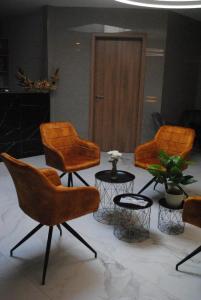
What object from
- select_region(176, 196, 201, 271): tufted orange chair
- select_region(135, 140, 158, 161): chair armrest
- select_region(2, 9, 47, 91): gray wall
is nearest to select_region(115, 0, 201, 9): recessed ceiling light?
select_region(135, 140, 158, 161): chair armrest

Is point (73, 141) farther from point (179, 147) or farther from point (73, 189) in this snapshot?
point (73, 189)

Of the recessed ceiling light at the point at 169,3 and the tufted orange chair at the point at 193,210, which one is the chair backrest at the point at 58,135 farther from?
the tufted orange chair at the point at 193,210

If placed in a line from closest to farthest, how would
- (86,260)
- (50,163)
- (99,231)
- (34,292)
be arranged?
(34,292) < (86,260) < (99,231) < (50,163)

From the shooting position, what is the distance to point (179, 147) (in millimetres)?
3830

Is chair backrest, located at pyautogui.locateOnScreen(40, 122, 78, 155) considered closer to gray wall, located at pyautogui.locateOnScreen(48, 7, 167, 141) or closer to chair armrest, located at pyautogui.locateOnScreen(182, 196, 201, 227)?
gray wall, located at pyautogui.locateOnScreen(48, 7, 167, 141)

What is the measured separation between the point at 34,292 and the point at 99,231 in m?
0.96

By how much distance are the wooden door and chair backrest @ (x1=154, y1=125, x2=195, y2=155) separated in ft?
5.64

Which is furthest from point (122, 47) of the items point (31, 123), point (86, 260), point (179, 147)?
point (86, 260)

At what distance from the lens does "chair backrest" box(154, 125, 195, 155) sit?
3.76m

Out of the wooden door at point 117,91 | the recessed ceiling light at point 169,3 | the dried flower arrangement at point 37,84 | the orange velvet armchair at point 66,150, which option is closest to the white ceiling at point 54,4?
the wooden door at point 117,91

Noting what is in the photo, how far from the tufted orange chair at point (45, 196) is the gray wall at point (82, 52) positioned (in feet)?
11.7

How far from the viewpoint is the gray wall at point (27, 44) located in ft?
18.4

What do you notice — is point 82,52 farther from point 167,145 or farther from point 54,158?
point 54,158

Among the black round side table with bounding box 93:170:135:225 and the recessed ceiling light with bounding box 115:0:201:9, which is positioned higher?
the recessed ceiling light with bounding box 115:0:201:9
